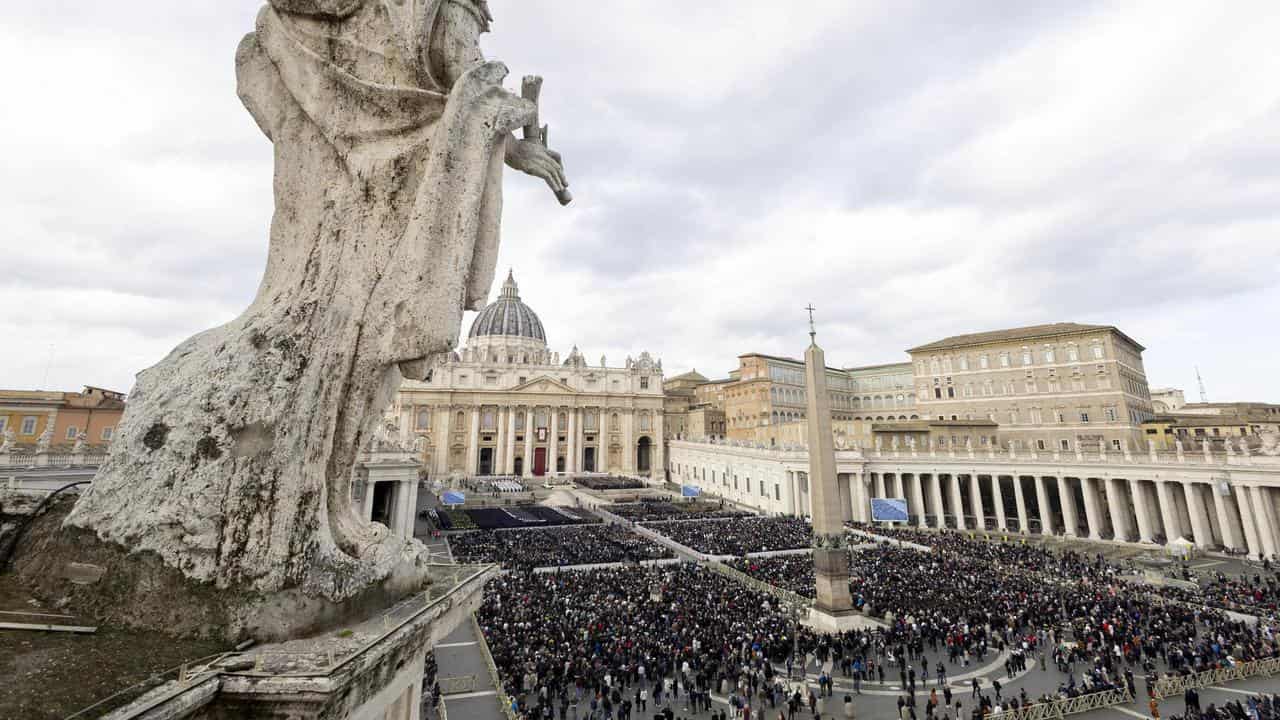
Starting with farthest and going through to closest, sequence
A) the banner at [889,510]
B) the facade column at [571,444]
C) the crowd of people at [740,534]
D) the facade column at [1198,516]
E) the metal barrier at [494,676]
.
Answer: the facade column at [571,444], the banner at [889,510], the facade column at [1198,516], the crowd of people at [740,534], the metal barrier at [494,676]

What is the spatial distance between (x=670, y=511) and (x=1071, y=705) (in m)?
33.8

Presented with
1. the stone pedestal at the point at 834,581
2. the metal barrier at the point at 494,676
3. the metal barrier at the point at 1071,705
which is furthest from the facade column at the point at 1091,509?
the metal barrier at the point at 494,676

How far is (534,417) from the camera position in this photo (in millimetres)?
83312

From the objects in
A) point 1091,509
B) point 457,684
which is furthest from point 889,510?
point 457,684

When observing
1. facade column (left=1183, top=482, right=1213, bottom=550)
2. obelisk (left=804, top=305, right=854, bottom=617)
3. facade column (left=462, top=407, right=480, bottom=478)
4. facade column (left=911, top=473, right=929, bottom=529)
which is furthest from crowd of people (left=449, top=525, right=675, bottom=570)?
facade column (left=462, top=407, right=480, bottom=478)

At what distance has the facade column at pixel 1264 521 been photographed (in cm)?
2867

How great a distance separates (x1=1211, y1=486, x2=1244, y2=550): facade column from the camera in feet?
101

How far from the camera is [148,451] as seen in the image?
4.43 m

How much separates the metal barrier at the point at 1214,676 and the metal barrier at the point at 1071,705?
0.84m

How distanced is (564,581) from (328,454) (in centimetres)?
2026

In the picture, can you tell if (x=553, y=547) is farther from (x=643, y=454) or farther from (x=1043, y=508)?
(x=643, y=454)

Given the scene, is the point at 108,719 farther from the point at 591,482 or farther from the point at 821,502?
the point at 591,482

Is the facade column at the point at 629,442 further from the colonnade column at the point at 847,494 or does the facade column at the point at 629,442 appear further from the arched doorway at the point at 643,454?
the colonnade column at the point at 847,494

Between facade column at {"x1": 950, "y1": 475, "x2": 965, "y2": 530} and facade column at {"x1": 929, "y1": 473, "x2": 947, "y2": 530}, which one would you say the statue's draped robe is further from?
facade column at {"x1": 950, "y1": 475, "x2": 965, "y2": 530}
